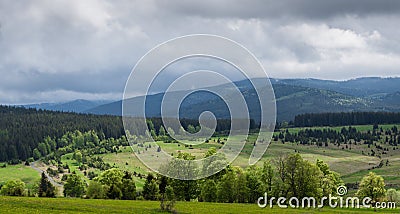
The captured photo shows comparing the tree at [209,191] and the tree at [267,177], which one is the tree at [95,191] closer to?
the tree at [209,191]

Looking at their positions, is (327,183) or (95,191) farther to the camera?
Result: (327,183)

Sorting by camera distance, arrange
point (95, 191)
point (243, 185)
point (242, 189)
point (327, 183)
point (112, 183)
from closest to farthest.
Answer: point (242, 189) → point (243, 185) → point (95, 191) → point (327, 183) → point (112, 183)

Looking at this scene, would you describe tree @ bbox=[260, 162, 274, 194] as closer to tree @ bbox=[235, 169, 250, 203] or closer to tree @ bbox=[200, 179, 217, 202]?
tree @ bbox=[235, 169, 250, 203]

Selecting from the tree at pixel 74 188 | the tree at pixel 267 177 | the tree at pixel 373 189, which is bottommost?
the tree at pixel 74 188

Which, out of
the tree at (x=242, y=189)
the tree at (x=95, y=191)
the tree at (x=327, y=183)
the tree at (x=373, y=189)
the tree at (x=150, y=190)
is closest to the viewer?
the tree at (x=242, y=189)

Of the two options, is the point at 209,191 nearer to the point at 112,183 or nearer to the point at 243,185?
the point at 243,185

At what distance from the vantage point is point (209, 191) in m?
88.5

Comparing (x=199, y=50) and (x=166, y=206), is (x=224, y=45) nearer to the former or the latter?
(x=199, y=50)

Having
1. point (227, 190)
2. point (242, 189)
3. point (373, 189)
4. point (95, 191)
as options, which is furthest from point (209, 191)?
point (373, 189)

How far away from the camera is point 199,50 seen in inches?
1070

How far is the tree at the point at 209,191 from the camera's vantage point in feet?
290

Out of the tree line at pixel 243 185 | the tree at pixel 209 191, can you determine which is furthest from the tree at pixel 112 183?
the tree at pixel 209 191

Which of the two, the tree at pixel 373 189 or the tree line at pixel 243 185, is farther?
the tree at pixel 373 189

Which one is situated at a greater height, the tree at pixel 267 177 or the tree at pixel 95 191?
the tree at pixel 267 177
